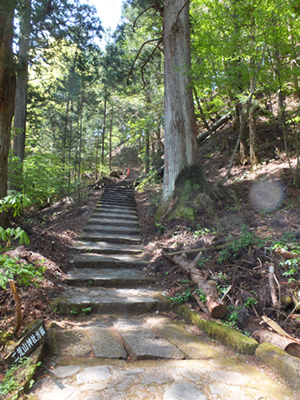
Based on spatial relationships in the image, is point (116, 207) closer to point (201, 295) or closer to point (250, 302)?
point (201, 295)

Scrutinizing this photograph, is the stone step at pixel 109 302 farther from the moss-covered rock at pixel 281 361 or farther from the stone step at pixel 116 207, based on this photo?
the stone step at pixel 116 207

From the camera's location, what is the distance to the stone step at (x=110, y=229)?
633 centimetres

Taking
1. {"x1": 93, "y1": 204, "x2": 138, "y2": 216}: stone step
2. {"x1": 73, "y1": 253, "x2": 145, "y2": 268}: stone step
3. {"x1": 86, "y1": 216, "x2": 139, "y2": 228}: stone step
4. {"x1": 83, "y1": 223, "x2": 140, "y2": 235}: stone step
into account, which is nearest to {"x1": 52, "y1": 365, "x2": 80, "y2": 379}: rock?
{"x1": 73, "y1": 253, "x2": 145, "y2": 268}: stone step

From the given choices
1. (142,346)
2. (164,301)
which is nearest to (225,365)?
(142,346)

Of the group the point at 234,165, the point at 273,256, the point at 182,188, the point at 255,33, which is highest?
the point at 255,33

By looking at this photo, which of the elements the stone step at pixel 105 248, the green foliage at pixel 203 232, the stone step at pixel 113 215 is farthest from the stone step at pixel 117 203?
the green foliage at pixel 203 232

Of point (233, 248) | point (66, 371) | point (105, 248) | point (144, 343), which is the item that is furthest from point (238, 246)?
point (105, 248)

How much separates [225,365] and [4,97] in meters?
5.19

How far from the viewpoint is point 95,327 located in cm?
270

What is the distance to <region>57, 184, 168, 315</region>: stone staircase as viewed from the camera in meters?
3.17

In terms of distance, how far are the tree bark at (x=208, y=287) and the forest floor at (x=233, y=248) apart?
4.3 inches

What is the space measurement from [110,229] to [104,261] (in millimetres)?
1973

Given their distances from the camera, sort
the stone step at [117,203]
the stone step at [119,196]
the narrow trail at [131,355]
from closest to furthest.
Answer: the narrow trail at [131,355] → the stone step at [117,203] → the stone step at [119,196]

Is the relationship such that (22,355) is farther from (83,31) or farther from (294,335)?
(83,31)
